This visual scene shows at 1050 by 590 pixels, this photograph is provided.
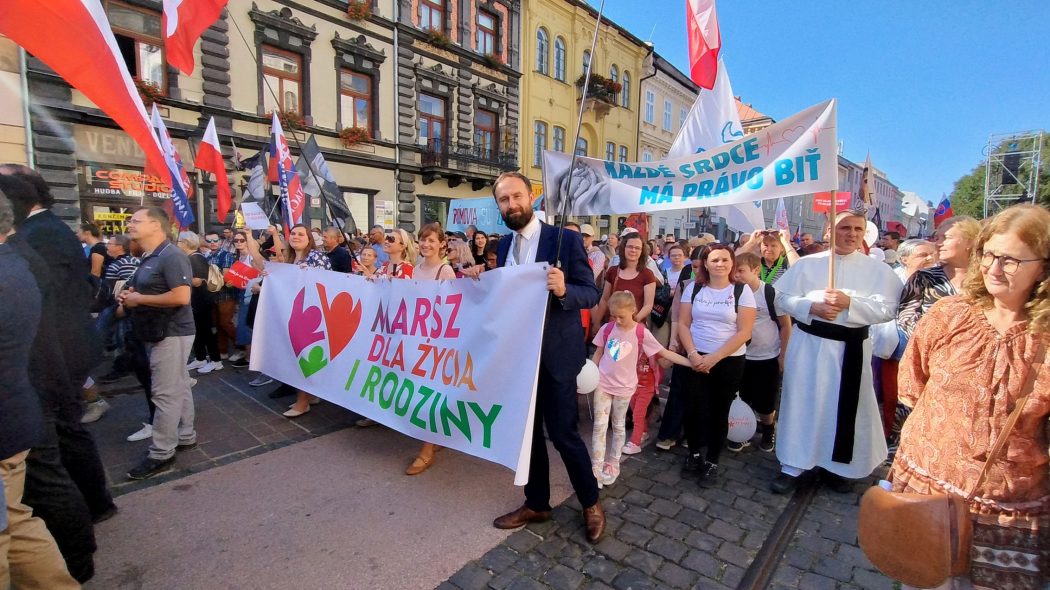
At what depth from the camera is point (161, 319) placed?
11.7 ft

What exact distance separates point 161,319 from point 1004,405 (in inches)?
179

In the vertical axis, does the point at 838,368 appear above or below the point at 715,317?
below

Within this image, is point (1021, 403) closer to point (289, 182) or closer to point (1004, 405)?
point (1004, 405)

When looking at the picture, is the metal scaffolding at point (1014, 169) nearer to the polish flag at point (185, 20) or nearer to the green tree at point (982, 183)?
the green tree at point (982, 183)

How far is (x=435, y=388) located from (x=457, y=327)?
44 cm

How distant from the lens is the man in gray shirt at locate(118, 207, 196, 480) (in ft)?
11.6

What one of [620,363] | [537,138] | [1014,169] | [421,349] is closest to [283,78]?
[537,138]

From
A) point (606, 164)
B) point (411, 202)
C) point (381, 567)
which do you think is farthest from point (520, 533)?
point (411, 202)

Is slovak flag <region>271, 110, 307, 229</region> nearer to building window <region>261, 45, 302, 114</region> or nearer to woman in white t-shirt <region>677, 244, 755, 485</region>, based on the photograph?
woman in white t-shirt <region>677, 244, 755, 485</region>

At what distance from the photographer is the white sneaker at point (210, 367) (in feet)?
20.1

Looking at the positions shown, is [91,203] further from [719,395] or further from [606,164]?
[719,395]

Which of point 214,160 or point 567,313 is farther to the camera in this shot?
point 214,160

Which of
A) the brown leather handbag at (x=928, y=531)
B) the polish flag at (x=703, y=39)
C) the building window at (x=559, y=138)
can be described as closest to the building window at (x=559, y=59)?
the building window at (x=559, y=138)

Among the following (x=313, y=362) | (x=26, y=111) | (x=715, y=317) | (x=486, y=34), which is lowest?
(x=313, y=362)
